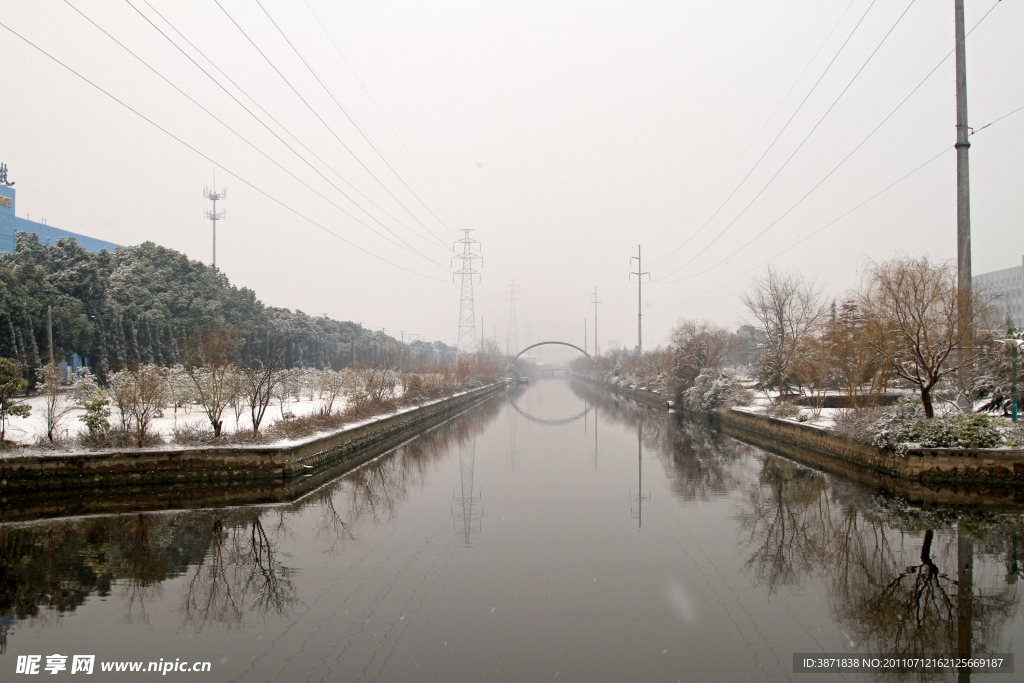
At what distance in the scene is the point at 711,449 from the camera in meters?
16.6

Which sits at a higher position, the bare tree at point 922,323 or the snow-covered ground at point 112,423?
the bare tree at point 922,323

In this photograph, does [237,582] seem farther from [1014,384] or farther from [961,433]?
[1014,384]

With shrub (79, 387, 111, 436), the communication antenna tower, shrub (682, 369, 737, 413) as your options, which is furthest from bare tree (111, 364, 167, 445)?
shrub (682, 369, 737, 413)

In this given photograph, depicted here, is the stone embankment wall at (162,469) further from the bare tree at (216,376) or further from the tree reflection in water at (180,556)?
the tree reflection in water at (180,556)

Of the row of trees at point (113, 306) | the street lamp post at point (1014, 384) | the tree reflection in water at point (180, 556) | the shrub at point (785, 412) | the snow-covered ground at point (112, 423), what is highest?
the row of trees at point (113, 306)

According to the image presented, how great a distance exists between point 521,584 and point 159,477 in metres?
8.77

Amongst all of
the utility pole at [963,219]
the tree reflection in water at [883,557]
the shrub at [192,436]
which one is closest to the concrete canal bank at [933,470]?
the tree reflection in water at [883,557]

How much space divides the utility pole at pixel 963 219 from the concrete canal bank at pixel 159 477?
12.8 metres

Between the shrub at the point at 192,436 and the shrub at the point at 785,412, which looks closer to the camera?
the shrub at the point at 192,436

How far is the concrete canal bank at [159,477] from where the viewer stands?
1073 centimetres

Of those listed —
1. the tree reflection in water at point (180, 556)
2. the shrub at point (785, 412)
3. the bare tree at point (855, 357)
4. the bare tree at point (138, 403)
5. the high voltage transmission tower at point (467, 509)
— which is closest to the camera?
the tree reflection in water at point (180, 556)

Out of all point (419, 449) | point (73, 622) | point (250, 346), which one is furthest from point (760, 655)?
point (250, 346)

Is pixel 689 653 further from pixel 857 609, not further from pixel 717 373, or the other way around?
pixel 717 373

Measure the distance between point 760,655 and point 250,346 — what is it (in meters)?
39.1
